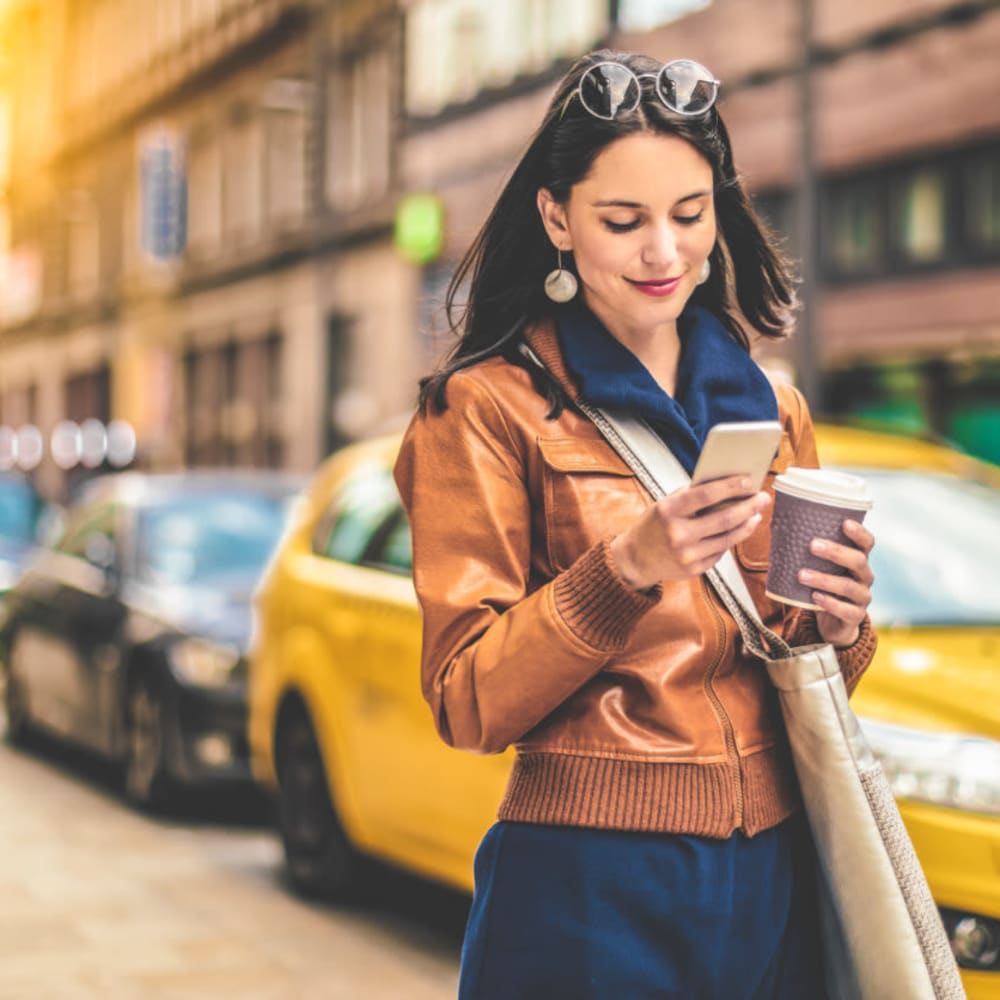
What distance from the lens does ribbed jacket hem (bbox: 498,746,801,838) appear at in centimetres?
215

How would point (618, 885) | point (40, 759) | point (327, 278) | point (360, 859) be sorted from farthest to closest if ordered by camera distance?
point (327, 278) → point (40, 759) → point (360, 859) → point (618, 885)

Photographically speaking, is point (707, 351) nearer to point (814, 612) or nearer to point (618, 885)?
point (814, 612)

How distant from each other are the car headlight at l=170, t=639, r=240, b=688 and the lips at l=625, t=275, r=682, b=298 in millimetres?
6448

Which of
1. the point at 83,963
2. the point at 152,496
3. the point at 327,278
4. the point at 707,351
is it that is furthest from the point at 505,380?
the point at 327,278

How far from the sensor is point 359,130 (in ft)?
102

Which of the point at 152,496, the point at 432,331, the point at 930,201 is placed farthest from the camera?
the point at 930,201

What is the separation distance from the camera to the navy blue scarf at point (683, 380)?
2230 mm

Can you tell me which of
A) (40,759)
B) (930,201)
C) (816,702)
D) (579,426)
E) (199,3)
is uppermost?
(199,3)

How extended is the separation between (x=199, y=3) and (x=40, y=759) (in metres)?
29.9

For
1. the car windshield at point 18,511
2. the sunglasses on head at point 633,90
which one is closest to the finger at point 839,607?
the sunglasses on head at point 633,90

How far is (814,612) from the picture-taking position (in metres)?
2.35

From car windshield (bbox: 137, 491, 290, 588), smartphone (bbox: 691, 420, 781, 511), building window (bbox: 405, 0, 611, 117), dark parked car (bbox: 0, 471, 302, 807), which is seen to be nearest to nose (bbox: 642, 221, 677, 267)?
smartphone (bbox: 691, 420, 781, 511)

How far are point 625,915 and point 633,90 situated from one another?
0.97 m

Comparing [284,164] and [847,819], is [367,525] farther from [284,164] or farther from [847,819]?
[284,164]
